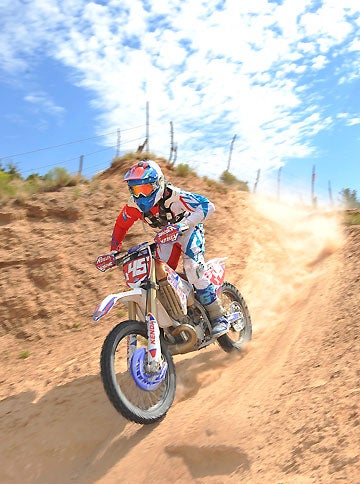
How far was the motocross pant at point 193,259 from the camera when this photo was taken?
5.21 meters

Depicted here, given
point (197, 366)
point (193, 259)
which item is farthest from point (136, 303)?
point (197, 366)

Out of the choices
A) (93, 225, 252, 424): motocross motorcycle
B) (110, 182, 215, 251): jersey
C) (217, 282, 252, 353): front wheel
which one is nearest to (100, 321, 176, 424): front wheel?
(93, 225, 252, 424): motocross motorcycle

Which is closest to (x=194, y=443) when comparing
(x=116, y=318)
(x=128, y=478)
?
(x=128, y=478)

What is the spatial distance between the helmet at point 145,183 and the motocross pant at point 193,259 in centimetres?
58

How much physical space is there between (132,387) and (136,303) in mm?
810

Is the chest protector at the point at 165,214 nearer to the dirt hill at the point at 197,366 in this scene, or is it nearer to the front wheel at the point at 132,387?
the front wheel at the point at 132,387

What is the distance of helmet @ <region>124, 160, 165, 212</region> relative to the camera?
4.71m

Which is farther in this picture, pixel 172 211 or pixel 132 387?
pixel 172 211

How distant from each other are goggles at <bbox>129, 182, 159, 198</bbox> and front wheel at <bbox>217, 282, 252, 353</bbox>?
1860 millimetres

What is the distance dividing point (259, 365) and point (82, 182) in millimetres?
9022

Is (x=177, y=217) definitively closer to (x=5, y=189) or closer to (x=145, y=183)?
(x=145, y=183)

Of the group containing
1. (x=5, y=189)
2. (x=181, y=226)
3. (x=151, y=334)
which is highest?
(x=5, y=189)

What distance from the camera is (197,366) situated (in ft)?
18.2

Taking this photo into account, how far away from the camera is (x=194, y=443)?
3555mm
